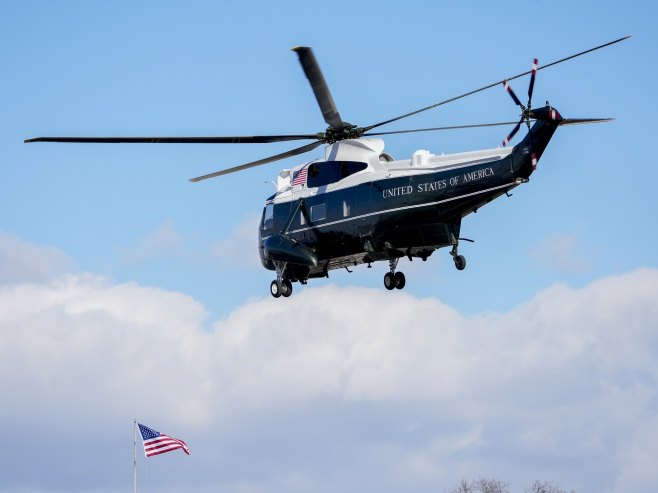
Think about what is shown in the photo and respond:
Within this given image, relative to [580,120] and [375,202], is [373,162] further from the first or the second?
[580,120]

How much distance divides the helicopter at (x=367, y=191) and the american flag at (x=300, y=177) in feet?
0.27

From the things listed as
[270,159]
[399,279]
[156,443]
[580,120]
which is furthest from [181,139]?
[156,443]

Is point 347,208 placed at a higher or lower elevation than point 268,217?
lower

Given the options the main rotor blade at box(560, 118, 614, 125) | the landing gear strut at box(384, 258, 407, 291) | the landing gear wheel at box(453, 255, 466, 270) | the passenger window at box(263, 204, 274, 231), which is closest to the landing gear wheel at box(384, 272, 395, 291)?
the landing gear strut at box(384, 258, 407, 291)

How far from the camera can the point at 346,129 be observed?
80.8 metres

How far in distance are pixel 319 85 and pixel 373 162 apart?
6378 millimetres

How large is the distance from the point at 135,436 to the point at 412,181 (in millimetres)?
35366

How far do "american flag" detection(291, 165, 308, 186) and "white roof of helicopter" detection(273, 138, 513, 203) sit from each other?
6.3 inches

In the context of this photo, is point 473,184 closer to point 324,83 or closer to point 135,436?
point 324,83

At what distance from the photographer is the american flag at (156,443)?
9894cm

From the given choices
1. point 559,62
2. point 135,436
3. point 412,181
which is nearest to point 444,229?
point 412,181

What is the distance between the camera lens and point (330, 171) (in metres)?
82.0

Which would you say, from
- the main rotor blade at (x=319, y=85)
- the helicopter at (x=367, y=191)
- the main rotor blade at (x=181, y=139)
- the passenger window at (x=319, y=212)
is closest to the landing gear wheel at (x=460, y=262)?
the helicopter at (x=367, y=191)

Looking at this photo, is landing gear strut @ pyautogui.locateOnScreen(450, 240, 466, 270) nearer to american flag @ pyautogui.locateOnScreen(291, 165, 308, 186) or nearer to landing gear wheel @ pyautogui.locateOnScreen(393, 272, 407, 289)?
landing gear wheel @ pyautogui.locateOnScreen(393, 272, 407, 289)
